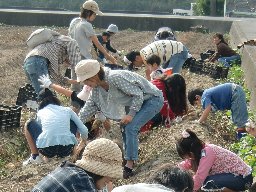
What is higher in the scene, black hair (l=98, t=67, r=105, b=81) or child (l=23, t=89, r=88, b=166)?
black hair (l=98, t=67, r=105, b=81)

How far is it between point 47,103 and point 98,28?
18195 millimetres

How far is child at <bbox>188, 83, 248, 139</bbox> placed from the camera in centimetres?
734

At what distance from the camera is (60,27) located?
2467cm

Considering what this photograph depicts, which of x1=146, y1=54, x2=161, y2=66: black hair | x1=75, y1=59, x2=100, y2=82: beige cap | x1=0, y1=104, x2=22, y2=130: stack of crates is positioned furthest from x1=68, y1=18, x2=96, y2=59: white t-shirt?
x1=75, y1=59, x2=100, y2=82: beige cap

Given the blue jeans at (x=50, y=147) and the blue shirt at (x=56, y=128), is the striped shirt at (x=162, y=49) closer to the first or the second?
the blue jeans at (x=50, y=147)

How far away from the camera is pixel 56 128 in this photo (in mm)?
6184

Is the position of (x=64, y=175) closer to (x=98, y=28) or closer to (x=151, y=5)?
(x=98, y=28)

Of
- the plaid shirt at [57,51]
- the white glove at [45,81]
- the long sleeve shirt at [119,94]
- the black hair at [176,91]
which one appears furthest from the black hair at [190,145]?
the plaid shirt at [57,51]

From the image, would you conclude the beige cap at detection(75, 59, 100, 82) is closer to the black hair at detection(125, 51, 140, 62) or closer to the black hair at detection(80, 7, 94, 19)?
the black hair at detection(80, 7, 94, 19)

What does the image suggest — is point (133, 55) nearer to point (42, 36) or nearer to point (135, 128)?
point (42, 36)

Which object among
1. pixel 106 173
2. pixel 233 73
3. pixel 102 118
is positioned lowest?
pixel 233 73

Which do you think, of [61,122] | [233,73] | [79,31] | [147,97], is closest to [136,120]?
[147,97]

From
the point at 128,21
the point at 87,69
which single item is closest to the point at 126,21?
the point at 128,21

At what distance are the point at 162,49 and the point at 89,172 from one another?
545 cm
